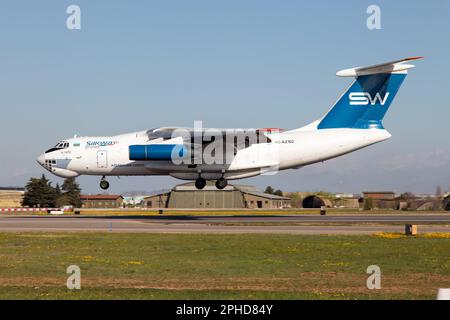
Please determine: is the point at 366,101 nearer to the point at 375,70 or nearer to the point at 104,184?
the point at 375,70

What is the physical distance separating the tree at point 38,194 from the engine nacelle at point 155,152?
43.1 m

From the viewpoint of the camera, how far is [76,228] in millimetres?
36156

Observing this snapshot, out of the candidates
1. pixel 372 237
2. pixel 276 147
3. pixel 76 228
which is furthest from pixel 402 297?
pixel 276 147

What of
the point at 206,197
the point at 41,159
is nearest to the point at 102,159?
the point at 41,159

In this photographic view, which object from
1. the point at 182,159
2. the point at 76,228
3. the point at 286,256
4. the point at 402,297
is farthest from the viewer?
the point at 182,159

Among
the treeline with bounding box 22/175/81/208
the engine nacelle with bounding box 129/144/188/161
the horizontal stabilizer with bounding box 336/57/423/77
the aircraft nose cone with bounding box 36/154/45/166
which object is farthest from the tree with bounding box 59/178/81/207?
the horizontal stabilizer with bounding box 336/57/423/77

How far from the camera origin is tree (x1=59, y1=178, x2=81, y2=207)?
294 ft

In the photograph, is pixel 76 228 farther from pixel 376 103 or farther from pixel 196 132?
pixel 376 103

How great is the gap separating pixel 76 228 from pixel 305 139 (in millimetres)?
16614

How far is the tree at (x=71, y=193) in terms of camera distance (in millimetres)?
89706

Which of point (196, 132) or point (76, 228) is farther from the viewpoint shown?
point (196, 132)

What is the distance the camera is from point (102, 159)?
149ft

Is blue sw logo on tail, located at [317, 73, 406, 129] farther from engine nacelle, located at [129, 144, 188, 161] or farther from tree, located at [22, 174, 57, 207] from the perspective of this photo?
tree, located at [22, 174, 57, 207]

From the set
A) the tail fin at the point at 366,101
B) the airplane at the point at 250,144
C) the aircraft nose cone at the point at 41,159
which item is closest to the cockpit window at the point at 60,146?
the aircraft nose cone at the point at 41,159
